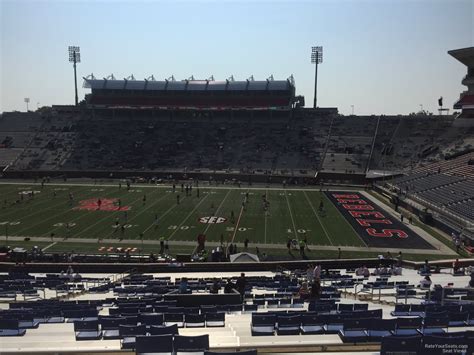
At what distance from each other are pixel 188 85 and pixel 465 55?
5228 cm

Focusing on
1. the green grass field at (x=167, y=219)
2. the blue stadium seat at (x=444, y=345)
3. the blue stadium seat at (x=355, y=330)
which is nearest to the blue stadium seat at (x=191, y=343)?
the blue stadium seat at (x=355, y=330)

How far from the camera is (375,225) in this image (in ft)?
126

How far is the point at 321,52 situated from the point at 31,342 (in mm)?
100041

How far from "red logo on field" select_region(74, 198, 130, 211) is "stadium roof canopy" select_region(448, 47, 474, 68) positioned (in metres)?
62.2

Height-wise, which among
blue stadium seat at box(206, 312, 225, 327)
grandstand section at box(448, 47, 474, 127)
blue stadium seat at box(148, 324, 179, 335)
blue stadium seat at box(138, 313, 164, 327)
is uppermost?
grandstand section at box(448, 47, 474, 127)

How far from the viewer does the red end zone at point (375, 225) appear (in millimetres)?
33219

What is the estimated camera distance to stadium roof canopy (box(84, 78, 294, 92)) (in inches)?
3654

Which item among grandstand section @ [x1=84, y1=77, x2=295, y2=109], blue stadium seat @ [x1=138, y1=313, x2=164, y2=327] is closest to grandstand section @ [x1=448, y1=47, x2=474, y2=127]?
grandstand section @ [x1=84, y1=77, x2=295, y2=109]

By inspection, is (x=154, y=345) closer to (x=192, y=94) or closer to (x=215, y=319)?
(x=215, y=319)

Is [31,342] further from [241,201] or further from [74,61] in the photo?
[74,61]

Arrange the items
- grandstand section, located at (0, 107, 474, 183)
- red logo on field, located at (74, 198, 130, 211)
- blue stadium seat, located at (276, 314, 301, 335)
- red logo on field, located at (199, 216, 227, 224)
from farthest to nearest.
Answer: grandstand section, located at (0, 107, 474, 183) < red logo on field, located at (74, 198, 130, 211) < red logo on field, located at (199, 216, 227, 224) < blue stadium seat, located at (276, 314, 301, 335)

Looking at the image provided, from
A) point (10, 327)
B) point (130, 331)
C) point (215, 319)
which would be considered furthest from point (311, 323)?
point (10, 327)

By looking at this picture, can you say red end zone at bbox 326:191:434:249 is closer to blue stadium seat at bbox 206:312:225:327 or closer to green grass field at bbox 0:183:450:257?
green grass field at bbox 0:183:450:257

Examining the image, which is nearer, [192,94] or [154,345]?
[154,345]
